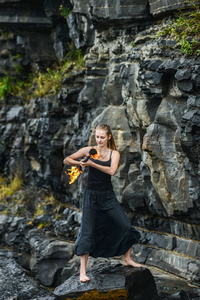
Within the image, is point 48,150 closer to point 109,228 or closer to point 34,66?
point 34,66

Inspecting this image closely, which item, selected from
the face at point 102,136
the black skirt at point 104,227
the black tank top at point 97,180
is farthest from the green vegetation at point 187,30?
the black skirt at point 104,227

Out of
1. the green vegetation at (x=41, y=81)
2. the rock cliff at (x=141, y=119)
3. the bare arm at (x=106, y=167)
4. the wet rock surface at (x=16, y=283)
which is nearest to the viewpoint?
the bare arm at (x=106, y=167)

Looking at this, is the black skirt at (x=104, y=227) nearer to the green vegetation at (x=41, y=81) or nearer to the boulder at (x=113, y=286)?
the boulder at (x=113, y=286)

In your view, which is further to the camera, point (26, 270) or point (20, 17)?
point (20, 17)

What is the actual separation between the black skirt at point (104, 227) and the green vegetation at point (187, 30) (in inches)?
106

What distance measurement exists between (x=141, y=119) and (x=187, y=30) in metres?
1.88

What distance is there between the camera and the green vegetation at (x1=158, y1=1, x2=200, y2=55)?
716 centimetres

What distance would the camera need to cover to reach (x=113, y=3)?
9.25 metres

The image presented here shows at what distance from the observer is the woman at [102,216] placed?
609cm

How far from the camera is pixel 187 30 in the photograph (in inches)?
294

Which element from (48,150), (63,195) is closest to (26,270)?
(63,195)

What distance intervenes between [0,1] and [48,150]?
472 cm

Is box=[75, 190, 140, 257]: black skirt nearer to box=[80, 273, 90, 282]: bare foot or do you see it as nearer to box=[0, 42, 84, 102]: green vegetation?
box=[80, 273, 90, 282]: bare foot

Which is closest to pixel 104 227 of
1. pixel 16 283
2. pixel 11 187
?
pixel 16 283
